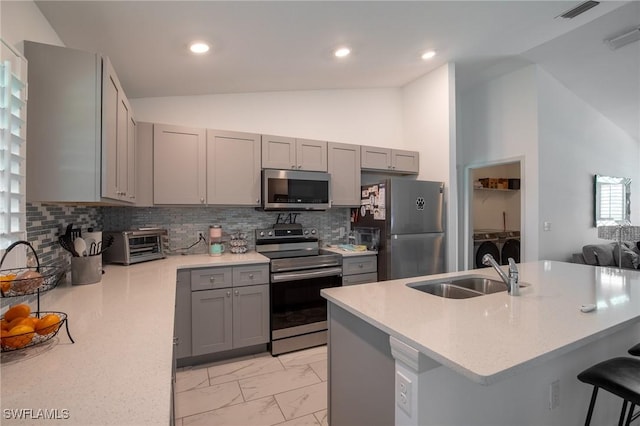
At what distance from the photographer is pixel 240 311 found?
8.82ft

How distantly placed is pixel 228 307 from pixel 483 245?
3957 millimetres

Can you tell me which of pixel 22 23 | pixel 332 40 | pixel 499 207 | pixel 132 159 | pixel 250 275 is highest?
pixel 332 40

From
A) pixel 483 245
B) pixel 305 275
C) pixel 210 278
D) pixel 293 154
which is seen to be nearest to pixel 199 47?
pixel 293 154

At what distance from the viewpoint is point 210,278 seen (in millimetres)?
2594

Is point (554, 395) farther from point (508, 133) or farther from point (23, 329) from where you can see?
point (508, 133)

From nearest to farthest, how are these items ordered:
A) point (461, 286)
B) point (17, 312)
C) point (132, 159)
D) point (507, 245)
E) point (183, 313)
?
point (17, 312) < point (461, 286) < point (132, 159) < point (183, 313) < point (507, 245)

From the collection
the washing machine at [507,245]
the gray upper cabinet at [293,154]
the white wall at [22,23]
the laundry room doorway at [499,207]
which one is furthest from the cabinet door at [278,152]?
the washing machine at [507,245]

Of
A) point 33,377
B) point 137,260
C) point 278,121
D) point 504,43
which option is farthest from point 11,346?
point 504,43

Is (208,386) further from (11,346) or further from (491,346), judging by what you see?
(491,346)

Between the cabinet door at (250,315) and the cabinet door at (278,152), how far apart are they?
123 centimetres

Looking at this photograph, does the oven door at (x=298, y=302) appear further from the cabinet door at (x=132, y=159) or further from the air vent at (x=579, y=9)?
the air vent at (x=579, y=9)

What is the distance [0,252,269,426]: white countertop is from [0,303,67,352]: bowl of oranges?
4 centimetres

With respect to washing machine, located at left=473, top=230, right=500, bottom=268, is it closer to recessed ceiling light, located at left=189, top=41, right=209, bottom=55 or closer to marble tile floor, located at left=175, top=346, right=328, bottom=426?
marble tile floor, located at left=175, top=346, right=328, bottom=426

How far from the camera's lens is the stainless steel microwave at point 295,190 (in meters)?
3.02
